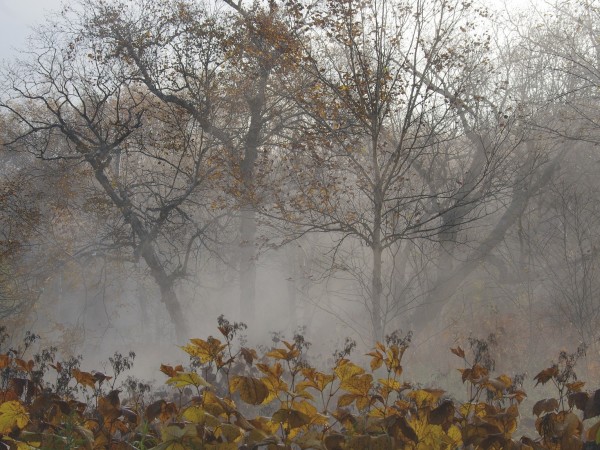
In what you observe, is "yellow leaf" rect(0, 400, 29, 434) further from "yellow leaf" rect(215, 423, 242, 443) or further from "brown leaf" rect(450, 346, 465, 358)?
"brown leaf" rect(450, 346, 465, 358)

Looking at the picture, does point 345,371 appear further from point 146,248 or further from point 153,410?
point 146,248

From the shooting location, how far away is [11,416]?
7.21 ft

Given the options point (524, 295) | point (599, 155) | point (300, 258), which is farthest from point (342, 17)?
point (300, 258)

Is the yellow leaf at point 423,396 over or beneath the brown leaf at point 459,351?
beneath

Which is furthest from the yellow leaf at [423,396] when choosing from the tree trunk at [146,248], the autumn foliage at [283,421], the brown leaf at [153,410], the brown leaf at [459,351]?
the tree trunk at [146,248]

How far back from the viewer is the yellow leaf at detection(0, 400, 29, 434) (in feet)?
7.18

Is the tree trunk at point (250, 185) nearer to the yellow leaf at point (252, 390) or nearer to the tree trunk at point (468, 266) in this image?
the tree trunk at point (468, 266)

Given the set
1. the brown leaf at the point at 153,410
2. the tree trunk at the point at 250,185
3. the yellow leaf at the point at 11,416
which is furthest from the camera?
the tree trunk at the point at 250,185

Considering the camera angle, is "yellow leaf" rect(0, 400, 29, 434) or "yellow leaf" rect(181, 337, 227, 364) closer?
"yellow leaf" rect(0, 400, 29, 434)

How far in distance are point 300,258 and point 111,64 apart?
1332 cm

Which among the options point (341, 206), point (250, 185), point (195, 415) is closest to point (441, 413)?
point (195, 415)

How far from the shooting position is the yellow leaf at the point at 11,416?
219 centimetres

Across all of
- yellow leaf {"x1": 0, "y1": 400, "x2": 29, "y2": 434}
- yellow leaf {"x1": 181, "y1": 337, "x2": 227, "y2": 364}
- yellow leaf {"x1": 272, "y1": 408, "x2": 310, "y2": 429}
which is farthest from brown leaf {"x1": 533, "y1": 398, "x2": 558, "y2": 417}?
yellow leaf {"x1": 0, "y1": 400, "x2": 29, "y2": 434}

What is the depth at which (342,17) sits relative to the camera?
8453 mm
